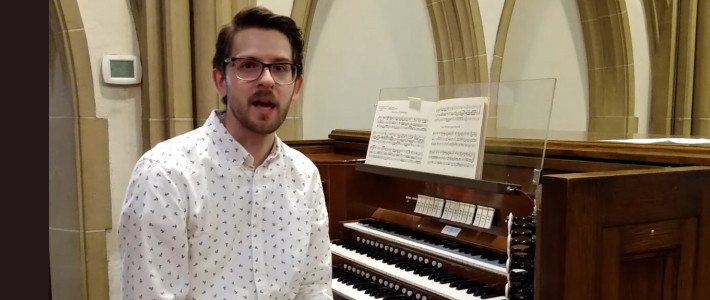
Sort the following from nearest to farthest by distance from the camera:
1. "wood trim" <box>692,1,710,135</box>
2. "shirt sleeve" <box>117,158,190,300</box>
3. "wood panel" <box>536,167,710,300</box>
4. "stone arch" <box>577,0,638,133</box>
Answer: "wood panel" <box>536,167,710,300</box>
"shirt sleeve" <box>117,158,190,300</box>
"stone arch" <box>577,0,638,133</box>
"wood trim" <box>692,1,710,135</box>

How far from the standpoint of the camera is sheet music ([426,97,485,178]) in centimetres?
192

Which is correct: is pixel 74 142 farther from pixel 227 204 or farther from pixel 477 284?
pixel 477 284

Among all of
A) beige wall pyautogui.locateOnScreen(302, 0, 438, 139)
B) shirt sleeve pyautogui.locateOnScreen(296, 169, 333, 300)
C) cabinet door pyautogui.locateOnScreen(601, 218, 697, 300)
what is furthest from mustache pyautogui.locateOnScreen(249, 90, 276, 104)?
beige wall pyautogui.locateOnScreen(302, 0, 438, 139)

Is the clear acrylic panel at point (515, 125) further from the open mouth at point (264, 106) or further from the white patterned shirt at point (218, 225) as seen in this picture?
the open mouth at point (264, 106)

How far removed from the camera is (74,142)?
259cm

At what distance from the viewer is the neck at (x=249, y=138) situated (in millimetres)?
1516

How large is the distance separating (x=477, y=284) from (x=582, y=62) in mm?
4304

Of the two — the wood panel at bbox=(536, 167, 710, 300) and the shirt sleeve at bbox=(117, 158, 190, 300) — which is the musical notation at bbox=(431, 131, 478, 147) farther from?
the shirt sleeve at bbox=(117, 158, 190, 300)

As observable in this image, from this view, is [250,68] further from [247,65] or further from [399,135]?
[399,135]

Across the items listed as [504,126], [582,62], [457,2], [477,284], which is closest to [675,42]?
[582,62]

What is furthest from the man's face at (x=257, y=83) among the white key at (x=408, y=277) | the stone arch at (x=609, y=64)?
the stone arch at (x=609, y=64)

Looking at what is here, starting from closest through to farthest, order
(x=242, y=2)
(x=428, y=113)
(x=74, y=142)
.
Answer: (x=428, y=113) → (x=74, y=142) → (x=242, y=2)

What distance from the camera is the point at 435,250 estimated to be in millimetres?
2021

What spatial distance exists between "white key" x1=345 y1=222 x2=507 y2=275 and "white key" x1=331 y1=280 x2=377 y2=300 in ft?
0.87
